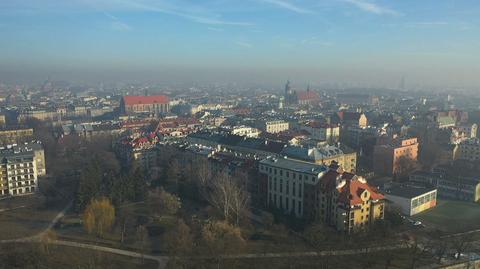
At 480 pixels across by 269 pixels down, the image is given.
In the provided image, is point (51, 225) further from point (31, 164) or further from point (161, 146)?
point (161, 146)

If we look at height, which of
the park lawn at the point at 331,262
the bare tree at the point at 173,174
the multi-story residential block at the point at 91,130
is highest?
the multi-story residential block at the point at 91,130

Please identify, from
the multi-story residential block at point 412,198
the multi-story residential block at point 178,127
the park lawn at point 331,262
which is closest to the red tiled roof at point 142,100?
the multi-story residential block at point 178,127

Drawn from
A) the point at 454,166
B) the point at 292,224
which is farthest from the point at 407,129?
the point at 292,224

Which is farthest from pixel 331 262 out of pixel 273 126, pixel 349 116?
pixel 349 116

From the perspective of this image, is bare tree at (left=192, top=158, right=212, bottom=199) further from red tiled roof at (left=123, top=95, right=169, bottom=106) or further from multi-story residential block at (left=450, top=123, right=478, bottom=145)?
red tiled roof at (left=123, top=95, right=169, bottom=106)

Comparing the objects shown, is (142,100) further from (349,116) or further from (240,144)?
(240,144)

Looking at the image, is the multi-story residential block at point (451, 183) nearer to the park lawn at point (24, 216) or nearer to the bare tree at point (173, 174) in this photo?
the bare tree at point (173, 174)
